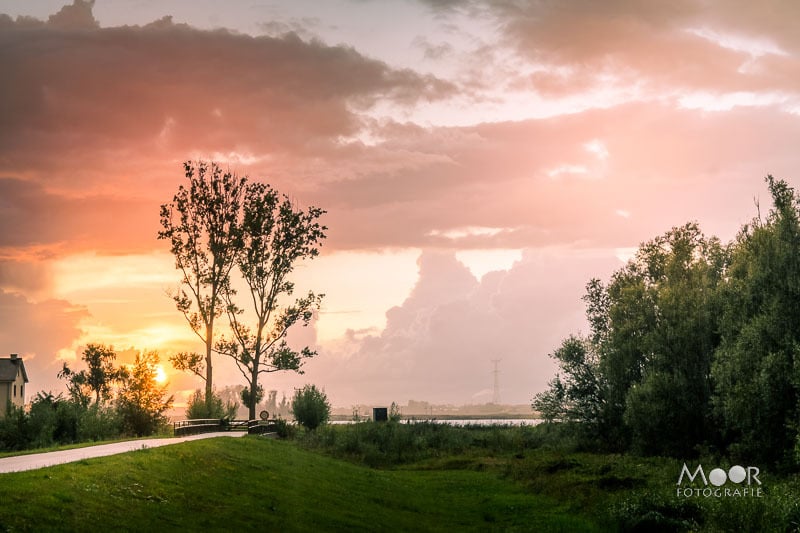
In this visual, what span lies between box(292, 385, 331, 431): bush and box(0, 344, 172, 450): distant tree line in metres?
14.5

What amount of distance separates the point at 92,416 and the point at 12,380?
7800cm

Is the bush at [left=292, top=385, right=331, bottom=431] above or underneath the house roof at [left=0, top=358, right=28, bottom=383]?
underneath

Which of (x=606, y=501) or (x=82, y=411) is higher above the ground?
(x=82, y=411)

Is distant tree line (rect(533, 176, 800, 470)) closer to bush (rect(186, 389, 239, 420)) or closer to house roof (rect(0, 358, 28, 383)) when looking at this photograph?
bush (rect(186, 389, 239, 420))

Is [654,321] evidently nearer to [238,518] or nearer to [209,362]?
[209,362]

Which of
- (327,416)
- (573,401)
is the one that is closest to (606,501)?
(573,401)

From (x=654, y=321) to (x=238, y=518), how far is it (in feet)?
144

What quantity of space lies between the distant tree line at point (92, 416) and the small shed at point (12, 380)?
63.6 metres

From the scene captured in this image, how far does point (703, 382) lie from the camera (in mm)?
51750

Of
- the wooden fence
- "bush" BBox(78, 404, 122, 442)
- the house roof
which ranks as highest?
the house roof

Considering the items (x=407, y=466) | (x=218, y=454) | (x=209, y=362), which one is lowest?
(x=407, y=466)

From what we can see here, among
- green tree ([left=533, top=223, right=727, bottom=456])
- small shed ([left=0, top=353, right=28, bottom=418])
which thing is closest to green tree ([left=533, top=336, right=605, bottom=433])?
green tree ([left=533, top=223, right=727, bottom=456])

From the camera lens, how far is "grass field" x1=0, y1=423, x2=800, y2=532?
20844 mm

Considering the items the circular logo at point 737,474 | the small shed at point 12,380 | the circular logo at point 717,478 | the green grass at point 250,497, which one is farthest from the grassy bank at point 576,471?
the small shed at point 12,380
